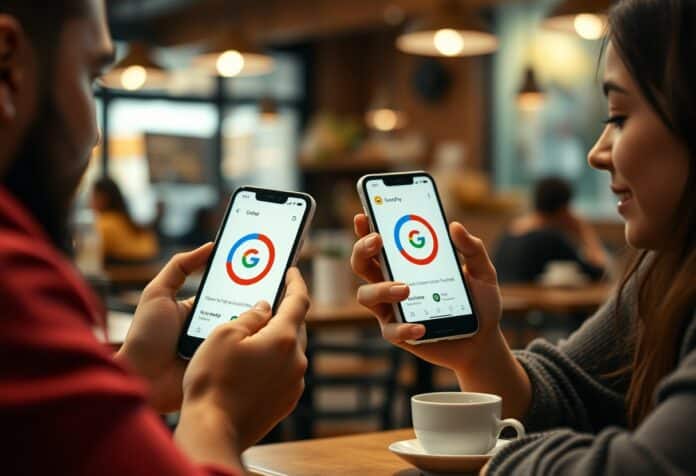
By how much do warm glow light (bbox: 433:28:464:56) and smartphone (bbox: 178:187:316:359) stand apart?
144 inches

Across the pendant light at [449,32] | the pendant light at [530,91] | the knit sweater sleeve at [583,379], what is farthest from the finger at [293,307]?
the pendant light at [530,91]

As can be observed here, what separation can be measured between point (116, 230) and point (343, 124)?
3.94 metres

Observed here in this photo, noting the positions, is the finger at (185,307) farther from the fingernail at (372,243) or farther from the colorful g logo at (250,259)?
the fingernail at (372,243)

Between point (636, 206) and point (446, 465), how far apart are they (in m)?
0.38

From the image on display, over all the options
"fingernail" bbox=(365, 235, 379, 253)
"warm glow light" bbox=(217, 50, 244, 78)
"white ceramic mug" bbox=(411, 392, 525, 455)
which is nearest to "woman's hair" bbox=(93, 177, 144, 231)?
"warm glow light" bbox=(217, 50, 244, 78)

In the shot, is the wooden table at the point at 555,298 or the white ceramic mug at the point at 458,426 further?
the wooden table at the point at 555,298

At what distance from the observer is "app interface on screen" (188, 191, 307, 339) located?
4.54 feet

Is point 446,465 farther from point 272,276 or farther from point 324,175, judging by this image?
point 324,175

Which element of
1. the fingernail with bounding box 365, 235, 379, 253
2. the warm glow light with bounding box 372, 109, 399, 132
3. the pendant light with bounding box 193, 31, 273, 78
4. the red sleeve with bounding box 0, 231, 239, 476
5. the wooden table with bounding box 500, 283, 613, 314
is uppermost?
the red sleeve with bounding box 0, 231, 239, 476

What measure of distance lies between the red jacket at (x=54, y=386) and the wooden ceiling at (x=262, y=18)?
8667mm

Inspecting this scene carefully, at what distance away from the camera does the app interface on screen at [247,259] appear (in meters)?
1.38

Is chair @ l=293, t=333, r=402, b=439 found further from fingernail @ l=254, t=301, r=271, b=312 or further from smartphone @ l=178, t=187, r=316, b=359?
fingernail @ l=254, t=301, r=271, b=312

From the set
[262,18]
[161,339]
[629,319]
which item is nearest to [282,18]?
[262,18]

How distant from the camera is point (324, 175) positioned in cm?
1239
